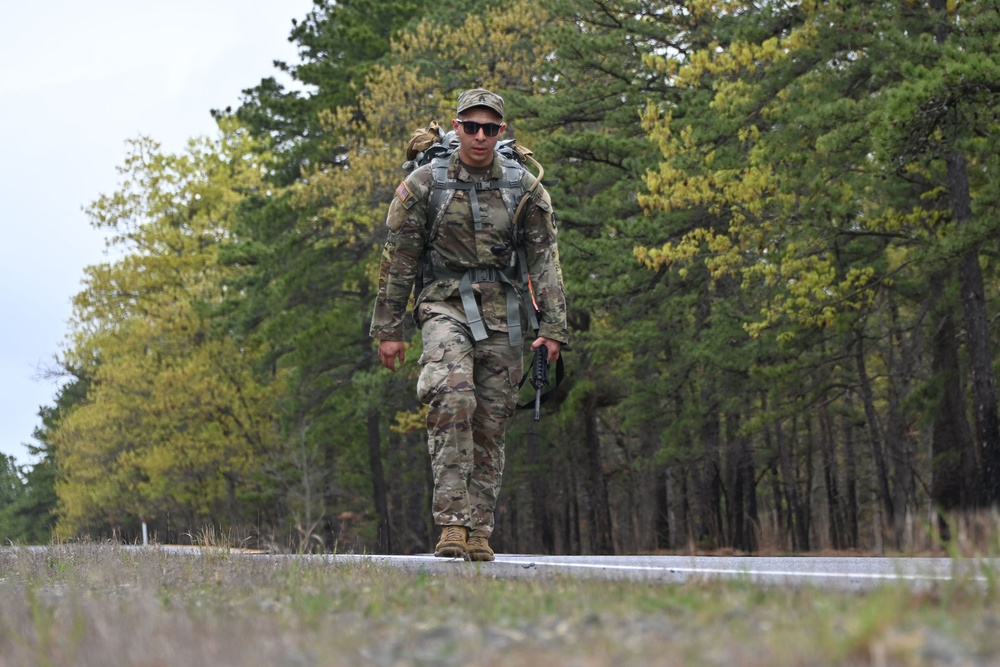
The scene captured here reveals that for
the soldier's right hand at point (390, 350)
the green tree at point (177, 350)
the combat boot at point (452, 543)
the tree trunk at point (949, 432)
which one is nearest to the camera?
the combat boot at point (452, 543)

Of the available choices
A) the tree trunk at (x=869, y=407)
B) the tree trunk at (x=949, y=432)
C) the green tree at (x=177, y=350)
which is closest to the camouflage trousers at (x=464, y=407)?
the tree trunk at (x=949, y=432)

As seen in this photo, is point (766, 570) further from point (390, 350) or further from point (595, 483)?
point (595, 483)

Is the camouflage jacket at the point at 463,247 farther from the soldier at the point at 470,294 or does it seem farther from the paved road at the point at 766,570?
the paved road at the point at 766,570

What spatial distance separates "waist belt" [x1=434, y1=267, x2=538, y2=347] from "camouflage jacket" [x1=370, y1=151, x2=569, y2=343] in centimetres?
3

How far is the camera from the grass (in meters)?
2.96

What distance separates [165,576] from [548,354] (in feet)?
9.27

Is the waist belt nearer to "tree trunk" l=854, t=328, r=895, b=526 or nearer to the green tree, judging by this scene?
"tree trunk" l=854, t=328, r=895, b=526

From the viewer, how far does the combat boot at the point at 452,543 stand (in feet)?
25.1

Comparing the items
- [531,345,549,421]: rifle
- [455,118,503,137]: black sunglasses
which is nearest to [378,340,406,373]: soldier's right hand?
[531,345,549,421]: rifle

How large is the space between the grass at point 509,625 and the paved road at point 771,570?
242mm

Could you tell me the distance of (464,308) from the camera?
8.05 metres

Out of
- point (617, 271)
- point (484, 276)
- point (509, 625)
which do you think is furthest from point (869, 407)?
point (509, 625)

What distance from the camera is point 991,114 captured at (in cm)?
1456

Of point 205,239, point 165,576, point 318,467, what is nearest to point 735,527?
point 318,467
